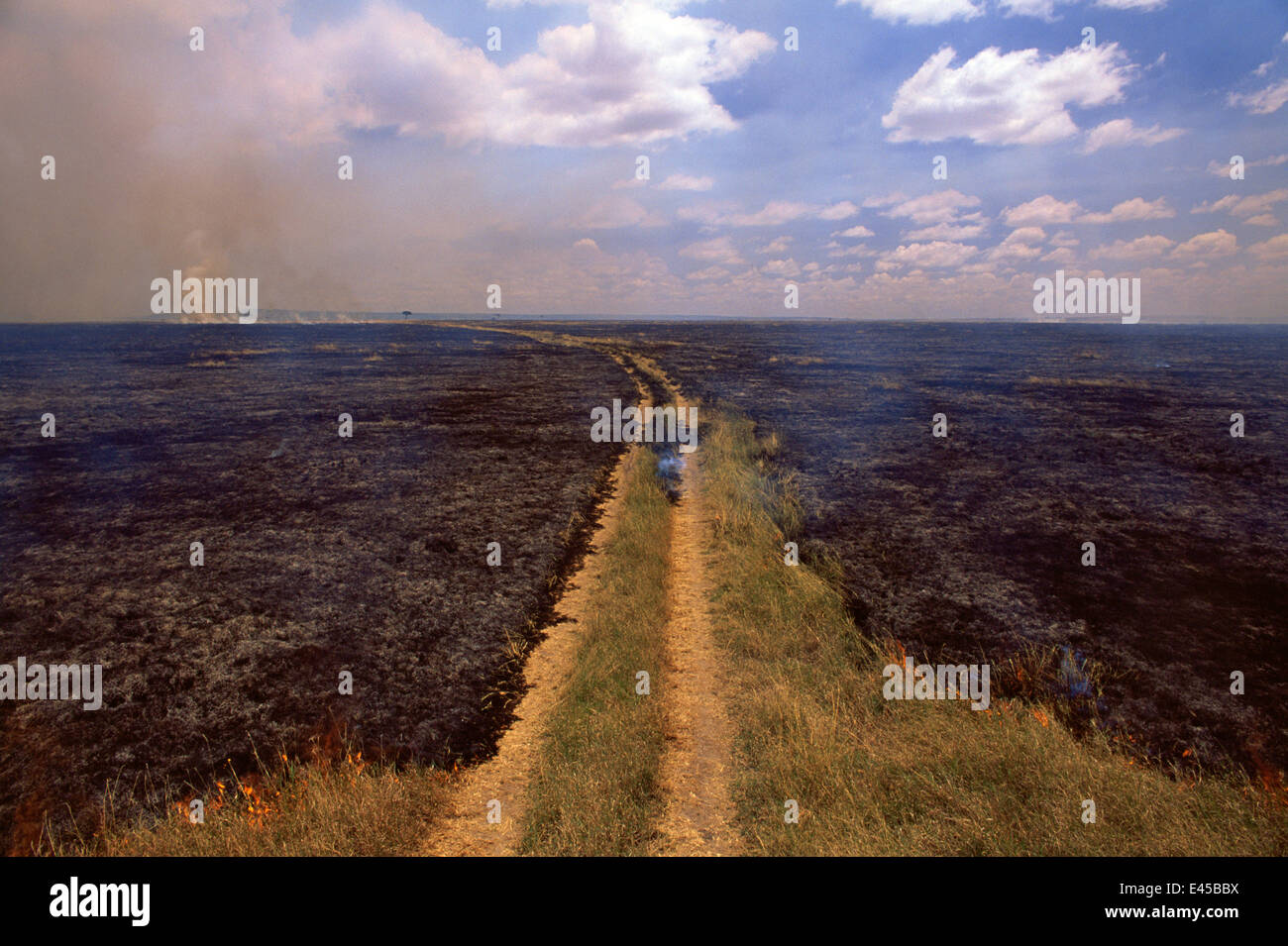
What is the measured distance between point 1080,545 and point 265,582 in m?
16.5

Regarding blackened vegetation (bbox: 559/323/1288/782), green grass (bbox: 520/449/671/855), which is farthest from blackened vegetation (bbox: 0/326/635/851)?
blackened vegetation (bbox: 559/323/1288/782)

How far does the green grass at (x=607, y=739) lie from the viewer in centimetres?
561

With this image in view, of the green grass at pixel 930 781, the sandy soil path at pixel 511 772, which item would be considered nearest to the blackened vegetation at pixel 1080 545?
the green grass at pixel 930 781

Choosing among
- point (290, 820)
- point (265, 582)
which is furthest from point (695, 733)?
point (265, 582)

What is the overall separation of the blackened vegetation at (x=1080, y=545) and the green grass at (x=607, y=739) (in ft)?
12.3

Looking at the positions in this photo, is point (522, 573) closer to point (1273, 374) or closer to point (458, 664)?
point (458, 664)

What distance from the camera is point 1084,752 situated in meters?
6.31

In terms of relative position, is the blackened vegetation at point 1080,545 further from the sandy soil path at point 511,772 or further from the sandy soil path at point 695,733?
the sandy soil path at point 511,772

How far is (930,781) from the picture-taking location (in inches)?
233

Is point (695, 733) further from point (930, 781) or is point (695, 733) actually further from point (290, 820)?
point (290, 820)

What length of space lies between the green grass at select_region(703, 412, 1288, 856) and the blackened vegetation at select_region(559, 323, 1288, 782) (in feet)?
3.67

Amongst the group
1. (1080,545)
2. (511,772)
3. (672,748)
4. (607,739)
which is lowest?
(511,772)
